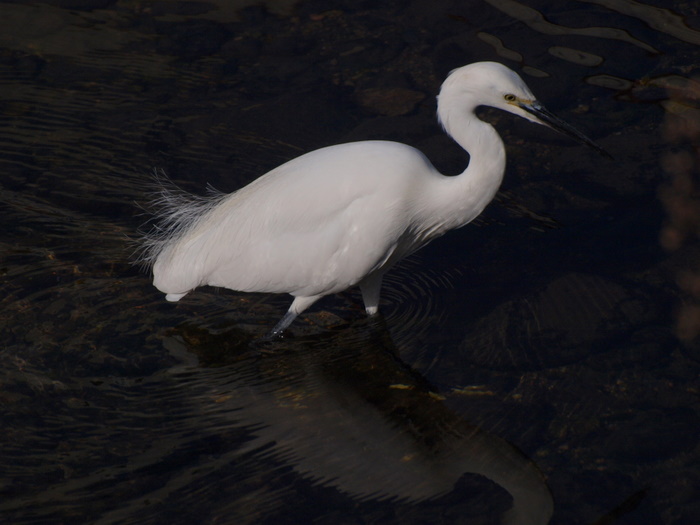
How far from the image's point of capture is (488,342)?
4379mm

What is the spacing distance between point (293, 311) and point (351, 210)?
74 centimetres

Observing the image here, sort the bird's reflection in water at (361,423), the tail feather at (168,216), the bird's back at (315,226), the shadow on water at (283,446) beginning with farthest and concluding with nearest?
1. the tail feather at (168,216)
2. the bird's back at (315,226)
3. the bird's reflection in water at (361,423)
4. the shadow on water at (283,446)

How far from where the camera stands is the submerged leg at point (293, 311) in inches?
170

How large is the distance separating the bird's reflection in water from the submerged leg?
11cm

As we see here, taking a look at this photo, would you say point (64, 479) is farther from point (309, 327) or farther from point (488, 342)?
point (488, 342)

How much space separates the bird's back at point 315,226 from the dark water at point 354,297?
0.42 m

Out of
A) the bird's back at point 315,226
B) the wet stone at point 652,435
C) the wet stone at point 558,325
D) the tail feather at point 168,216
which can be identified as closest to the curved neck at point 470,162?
the bird's back at point 315,226

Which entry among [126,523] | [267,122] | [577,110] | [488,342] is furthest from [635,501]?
[267,122]

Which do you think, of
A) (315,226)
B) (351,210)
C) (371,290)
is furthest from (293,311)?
(351,210)

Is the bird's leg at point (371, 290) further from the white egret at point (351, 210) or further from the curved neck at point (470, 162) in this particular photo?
the curved neck at point (470, 162)

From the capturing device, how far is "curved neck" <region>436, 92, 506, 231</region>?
378cm

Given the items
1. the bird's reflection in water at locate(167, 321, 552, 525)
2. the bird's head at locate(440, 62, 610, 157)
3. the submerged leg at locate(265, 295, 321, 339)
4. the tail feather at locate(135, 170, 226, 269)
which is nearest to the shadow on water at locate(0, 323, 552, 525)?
the bird's reflection in water at locate(167, 321, 552, 525)

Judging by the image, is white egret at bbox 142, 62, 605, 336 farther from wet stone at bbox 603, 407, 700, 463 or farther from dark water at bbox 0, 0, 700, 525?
wet stone at bbox 603, 407, 700, 463

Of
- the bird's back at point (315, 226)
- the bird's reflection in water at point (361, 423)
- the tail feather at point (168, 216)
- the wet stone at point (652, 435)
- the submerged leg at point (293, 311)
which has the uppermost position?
the bird's back at point (315, 226)
